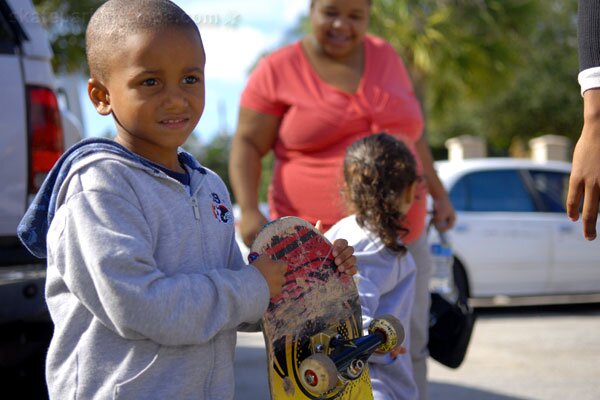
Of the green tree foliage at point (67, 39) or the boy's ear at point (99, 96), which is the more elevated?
the green tree foliage at point (67, 39)

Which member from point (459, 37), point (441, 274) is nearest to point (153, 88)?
point (441, 274)

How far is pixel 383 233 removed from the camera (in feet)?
8.77

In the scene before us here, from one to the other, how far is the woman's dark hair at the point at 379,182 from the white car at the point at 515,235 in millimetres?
5256

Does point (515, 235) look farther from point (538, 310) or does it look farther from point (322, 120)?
point (322, 120)

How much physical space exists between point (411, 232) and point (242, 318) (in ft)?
4.88

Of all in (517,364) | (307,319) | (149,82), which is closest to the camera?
(149,82)

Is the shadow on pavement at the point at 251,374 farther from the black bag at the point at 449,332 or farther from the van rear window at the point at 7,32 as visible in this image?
the van rear window at the point at 7,32

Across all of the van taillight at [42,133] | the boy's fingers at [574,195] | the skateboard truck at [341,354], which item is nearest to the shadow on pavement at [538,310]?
the van taillight at [42,133]

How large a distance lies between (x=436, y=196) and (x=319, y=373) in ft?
6.55

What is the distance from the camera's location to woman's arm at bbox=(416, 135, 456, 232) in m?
3.60

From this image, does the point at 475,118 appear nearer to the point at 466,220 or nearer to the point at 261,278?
the point at 466,220

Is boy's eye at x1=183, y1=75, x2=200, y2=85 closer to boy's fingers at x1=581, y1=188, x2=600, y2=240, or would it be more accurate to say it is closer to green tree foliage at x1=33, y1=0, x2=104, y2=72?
boy's fingers at x1=581, y1=188, x2=600, y2=240

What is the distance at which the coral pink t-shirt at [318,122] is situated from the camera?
10.0 ft

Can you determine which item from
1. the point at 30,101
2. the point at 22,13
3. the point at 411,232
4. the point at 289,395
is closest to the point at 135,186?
the point at 289,395
